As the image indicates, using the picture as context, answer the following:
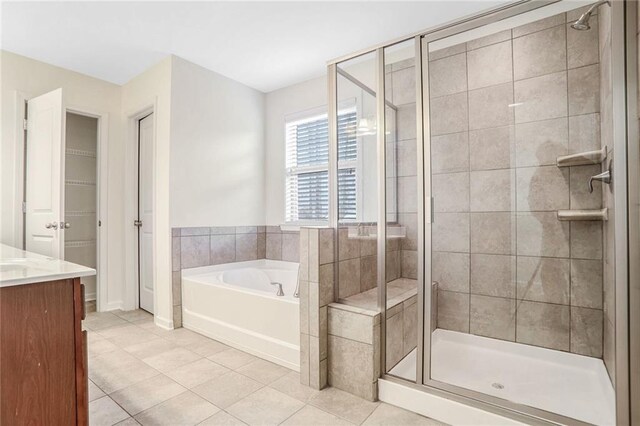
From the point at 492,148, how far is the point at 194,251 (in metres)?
2.69

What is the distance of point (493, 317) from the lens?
6.59 feet

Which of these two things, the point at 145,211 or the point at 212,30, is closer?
the point at 212,30

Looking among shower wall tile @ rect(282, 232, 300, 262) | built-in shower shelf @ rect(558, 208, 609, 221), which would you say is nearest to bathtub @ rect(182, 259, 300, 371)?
shower wall tile @ rect(282, 232, 300, 262)

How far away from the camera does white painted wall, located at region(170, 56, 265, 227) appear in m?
3.05

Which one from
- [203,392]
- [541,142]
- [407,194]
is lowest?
[203,392]

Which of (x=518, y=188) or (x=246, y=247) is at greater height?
(x=518, y=188)

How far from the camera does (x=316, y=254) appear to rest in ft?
6.29

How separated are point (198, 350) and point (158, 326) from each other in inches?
31.2

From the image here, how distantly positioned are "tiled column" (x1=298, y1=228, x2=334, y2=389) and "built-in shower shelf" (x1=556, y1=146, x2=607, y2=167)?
1.38m

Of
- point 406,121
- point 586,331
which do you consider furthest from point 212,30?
point 586,331

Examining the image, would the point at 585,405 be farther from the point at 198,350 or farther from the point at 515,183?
the point at 198,350

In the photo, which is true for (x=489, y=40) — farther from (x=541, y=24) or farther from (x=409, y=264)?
(x=409, y=264)

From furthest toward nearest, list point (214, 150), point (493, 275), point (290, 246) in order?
point (290, 246) → point (214, 150) → point (493, 275)

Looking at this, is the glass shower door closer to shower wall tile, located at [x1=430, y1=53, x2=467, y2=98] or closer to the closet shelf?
shower wall tile, located at [x1=430, y1=53, x2=467, y2=98]
